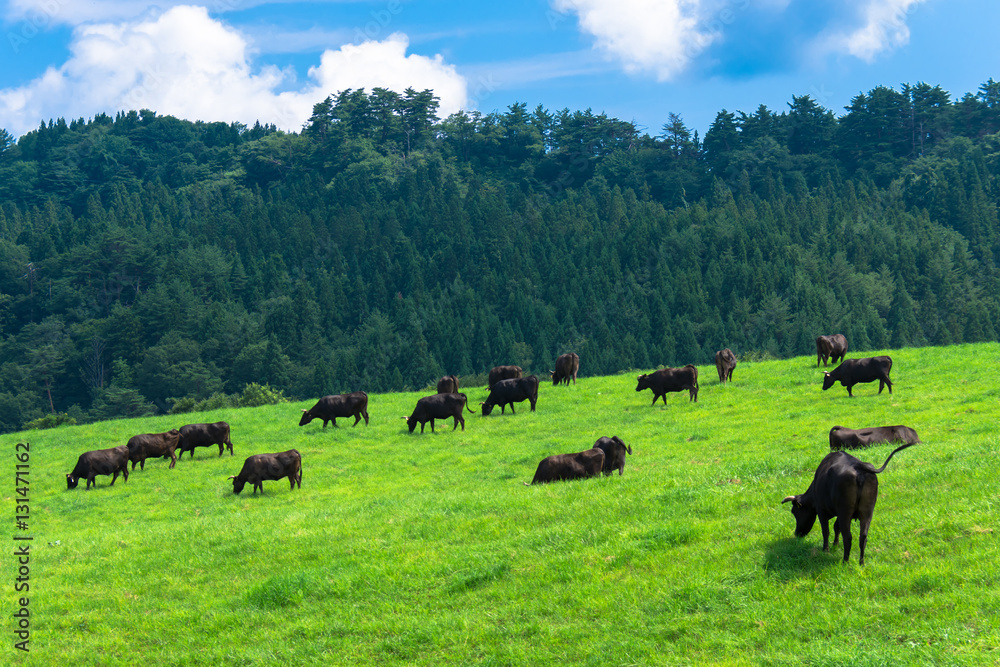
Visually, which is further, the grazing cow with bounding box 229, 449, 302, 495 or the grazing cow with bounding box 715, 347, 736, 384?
the grazing cow with bounding box 715, 347, 736, 384

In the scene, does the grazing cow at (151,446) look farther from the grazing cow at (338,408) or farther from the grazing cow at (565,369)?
the grazing cow at (565,369)

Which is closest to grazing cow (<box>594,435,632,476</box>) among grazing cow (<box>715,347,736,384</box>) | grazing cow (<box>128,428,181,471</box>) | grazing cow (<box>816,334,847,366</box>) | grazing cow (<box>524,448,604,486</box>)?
grazing cow (<box>524,448,604,486</box>)

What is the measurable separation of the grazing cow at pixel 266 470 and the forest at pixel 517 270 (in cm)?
8101

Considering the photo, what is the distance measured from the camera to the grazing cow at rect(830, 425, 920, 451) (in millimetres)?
19422

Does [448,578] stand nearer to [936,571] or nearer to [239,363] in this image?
[936,571]

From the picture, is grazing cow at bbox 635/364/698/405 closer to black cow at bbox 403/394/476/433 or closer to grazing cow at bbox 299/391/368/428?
black cow at bbox 403/394/476/433

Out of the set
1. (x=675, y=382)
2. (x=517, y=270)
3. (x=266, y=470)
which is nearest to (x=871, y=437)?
(x=675, y=382)

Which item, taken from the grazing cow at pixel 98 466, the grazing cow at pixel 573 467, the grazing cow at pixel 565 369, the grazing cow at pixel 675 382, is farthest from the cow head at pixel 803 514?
the grazing cow at pixel 565 369

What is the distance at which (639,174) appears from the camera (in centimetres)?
19075

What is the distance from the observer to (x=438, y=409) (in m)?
31.7

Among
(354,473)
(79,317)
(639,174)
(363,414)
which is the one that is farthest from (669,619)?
(639,174)

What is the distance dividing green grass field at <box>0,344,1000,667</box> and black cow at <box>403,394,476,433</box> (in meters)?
6.43

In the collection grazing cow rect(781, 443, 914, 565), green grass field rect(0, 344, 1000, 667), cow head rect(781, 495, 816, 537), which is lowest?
green grass field rect(0, 344, 1000, 667)

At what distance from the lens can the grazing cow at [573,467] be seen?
65.4 ft
